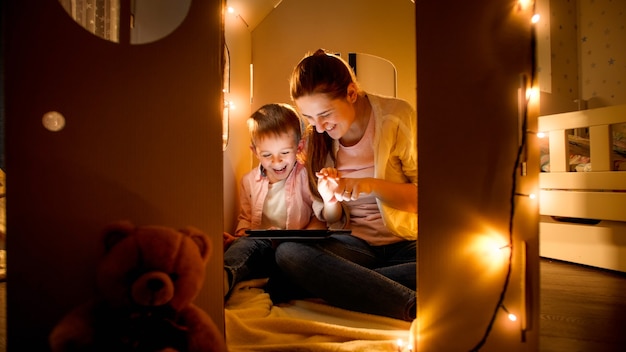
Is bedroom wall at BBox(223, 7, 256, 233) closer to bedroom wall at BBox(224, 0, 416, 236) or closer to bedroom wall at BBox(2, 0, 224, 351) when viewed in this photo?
bedroom wall at BBox(224, 0, 416, 236)

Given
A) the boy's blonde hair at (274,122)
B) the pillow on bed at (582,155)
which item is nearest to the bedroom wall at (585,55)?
A: the pillow on bed at (582,155)

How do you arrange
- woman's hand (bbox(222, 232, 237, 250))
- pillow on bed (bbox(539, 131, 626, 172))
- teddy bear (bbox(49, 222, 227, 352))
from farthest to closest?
1. pillow on bed (bbox(539, 131, 626, 172))
2. woman's hand (bbox(222, 232, 237, 250))
3. teddy bear (bbox(49, 222, 227, 352))

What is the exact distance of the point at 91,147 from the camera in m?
0.65

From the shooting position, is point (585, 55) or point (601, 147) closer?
point (601, 147)

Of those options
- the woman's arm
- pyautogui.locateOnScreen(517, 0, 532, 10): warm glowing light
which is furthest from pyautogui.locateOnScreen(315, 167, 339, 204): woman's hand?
pyautogui.locateOnScreen(517, 0, 532, 10): warm glowing light

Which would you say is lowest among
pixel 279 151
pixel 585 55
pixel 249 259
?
pixel 249 259

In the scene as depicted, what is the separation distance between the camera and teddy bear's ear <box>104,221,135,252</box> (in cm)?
57

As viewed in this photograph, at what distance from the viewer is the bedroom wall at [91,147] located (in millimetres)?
636

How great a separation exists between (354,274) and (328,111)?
0.52m

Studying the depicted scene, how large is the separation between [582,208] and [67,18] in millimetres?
2090

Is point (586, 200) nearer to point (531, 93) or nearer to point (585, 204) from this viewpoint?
point (585, 204)

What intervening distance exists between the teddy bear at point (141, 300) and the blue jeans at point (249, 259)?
47 cm

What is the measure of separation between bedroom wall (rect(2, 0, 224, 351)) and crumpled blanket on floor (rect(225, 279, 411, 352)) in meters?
0.14

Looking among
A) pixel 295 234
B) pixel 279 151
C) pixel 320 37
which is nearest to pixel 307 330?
pixel 295 234
